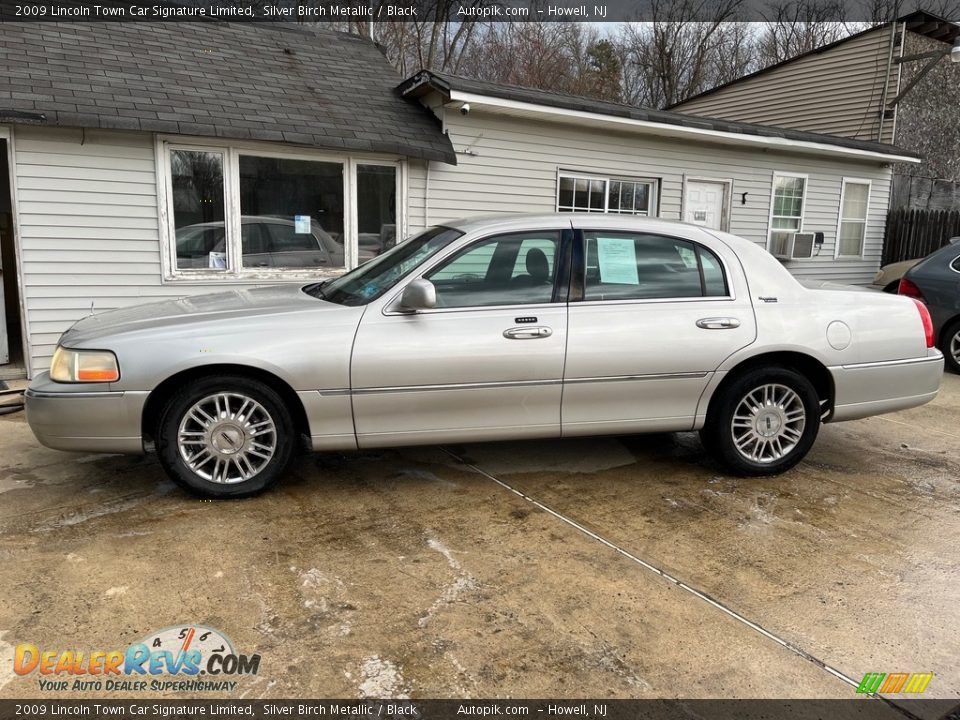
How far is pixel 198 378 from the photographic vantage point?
3.77m

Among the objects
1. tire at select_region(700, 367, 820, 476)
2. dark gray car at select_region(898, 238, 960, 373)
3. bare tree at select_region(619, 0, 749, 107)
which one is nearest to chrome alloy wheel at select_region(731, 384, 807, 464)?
tire at select_region(700, 367, 820, 476)

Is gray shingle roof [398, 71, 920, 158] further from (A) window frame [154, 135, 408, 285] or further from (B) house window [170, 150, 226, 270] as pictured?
(B) house window [170, 150, 226, 270]

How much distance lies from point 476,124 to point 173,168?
353cm

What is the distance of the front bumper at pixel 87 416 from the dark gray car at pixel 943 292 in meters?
8.16

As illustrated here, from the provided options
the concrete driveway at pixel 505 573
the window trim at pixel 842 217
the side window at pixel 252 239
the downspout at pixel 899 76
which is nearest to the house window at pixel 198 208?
the side window at pixel 252 239

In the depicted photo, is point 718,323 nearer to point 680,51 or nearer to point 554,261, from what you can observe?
point 554,261

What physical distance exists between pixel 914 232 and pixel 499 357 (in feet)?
41.4

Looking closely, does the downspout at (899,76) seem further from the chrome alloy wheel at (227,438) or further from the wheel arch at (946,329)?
the chrome alloy wheel at (227,438)

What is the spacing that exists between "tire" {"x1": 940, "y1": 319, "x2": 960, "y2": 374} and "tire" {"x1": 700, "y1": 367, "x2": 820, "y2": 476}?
497 centimetres

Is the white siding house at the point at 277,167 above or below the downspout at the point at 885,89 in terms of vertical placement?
below

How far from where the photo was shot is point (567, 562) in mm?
3336

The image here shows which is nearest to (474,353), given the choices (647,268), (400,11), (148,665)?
(647,268)

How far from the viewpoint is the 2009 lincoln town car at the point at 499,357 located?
3.75m

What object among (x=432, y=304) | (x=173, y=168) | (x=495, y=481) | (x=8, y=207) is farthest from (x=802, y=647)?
(x=8, y=207)
